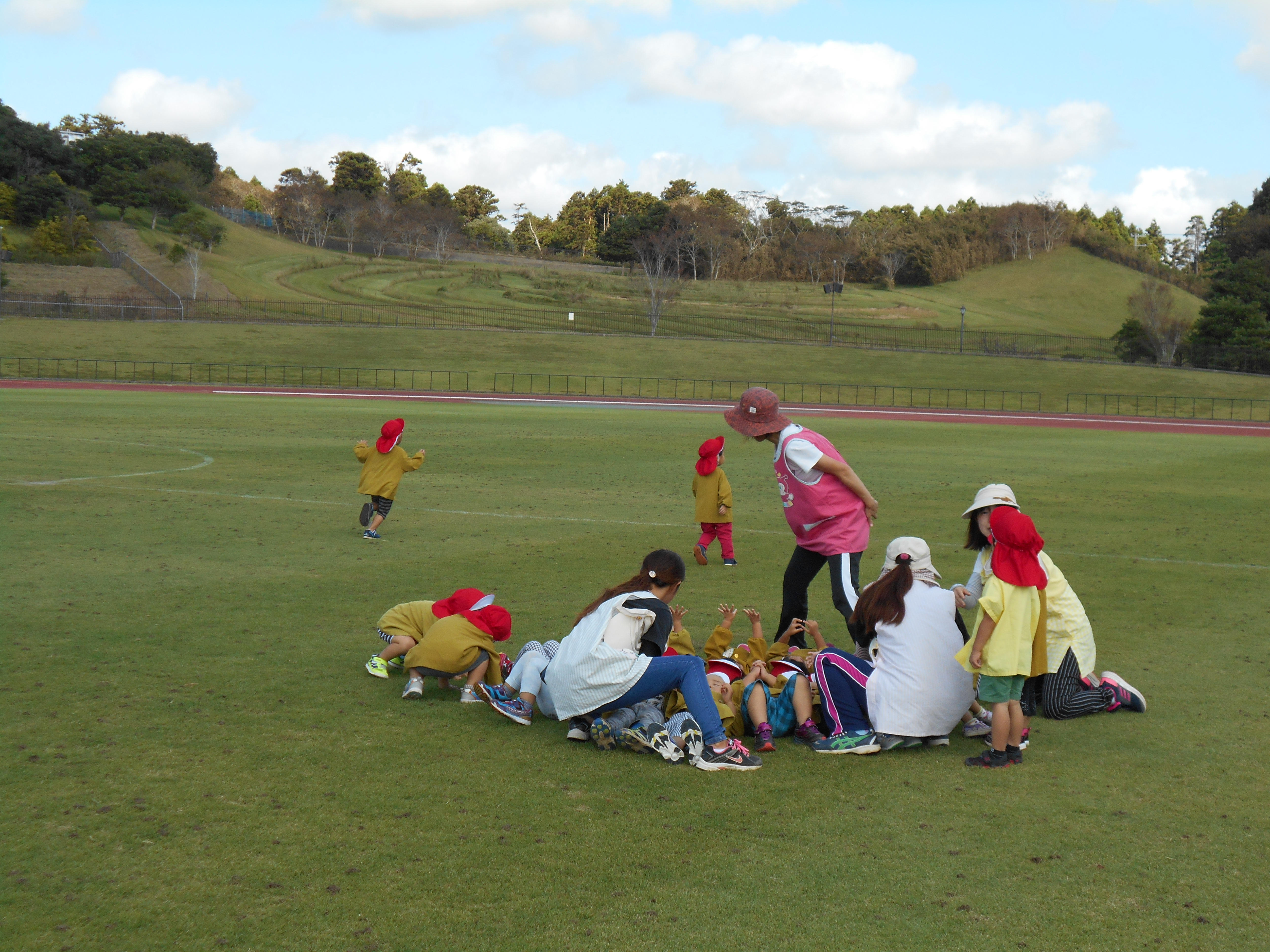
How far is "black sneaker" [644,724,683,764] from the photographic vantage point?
5.41 meters

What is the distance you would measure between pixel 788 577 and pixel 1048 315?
378 ft

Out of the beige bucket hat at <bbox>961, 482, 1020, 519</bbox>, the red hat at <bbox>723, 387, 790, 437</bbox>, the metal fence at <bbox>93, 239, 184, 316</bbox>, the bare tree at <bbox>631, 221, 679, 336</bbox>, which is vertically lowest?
the beige bucket hat at <bbox>961, 482, 1020, 519</bbox>

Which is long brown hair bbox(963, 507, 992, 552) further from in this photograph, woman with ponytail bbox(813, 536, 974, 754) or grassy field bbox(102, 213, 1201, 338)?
grassy field bbox(102, 213, 1201, 338)

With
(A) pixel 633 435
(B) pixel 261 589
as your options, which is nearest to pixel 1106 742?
(B) pixel 261 589

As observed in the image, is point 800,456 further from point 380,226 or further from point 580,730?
point 380,226

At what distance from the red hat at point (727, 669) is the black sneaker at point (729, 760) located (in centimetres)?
81

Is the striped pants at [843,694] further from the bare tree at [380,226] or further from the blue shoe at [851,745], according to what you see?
the bare tree at [380,226]

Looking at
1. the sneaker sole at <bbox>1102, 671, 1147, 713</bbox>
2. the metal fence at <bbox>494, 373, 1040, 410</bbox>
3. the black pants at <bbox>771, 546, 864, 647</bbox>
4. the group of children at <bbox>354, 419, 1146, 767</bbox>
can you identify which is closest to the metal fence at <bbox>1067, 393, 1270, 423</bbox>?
the metal fence at <bbox>494, 373, 1040, 410</bbox>

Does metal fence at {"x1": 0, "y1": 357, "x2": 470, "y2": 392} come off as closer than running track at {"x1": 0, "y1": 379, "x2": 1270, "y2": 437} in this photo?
No

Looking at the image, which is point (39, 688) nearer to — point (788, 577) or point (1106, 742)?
point (788, 577)

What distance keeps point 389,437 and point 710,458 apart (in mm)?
3740

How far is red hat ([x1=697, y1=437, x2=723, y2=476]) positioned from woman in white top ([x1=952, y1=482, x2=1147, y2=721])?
194 inches

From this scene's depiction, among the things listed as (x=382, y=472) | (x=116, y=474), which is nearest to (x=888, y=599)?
(x=382, y=472)

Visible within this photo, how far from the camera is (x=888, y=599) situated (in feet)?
18.7
